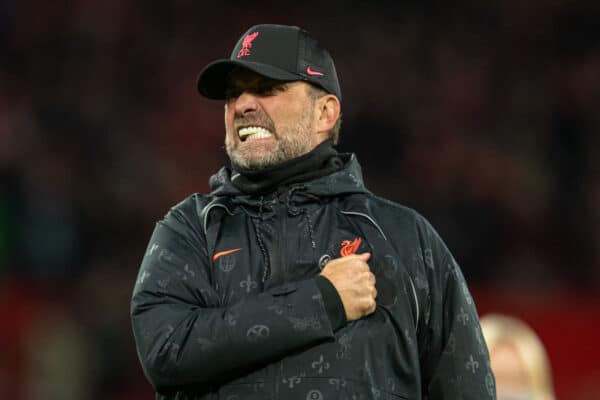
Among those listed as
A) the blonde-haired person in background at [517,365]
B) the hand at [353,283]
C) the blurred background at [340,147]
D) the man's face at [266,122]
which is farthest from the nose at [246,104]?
the blurred background at [340,147]

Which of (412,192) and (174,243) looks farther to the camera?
(412,192)

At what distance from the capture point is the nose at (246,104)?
2.87 m

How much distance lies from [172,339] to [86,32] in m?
7.72

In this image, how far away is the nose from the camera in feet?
9.42

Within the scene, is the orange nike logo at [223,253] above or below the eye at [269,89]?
below

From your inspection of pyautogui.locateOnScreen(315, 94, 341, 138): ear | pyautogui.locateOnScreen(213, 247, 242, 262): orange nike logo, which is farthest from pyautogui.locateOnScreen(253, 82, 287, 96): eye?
pyautogui.locateOnScreen(213, 247, 242, 262): orange nike logo

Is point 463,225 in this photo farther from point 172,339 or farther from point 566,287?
point 172,339

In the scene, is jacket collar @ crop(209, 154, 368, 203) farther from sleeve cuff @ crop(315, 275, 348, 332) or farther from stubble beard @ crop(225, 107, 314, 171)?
sleeve cuff @ crop(315, 275, 348, 332)

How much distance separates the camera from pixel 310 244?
2.77m

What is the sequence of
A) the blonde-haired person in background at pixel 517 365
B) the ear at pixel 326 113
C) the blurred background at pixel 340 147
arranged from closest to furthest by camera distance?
the ear at pixel 326 113 → the blonde-haired person in background at pixel 517 365 → the blurred background at pixel 340 147

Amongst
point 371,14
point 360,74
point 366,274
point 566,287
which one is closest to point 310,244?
point 366,274

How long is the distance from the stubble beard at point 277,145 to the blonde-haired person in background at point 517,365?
1561 millimetres

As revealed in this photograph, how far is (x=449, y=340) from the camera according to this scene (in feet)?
9.25

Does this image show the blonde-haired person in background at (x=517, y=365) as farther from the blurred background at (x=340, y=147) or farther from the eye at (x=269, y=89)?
the blurred background at (x=340, y=147)
